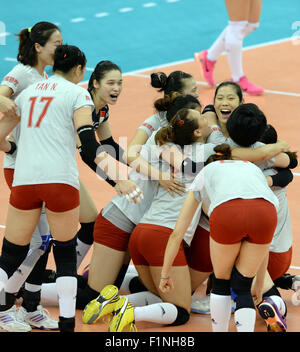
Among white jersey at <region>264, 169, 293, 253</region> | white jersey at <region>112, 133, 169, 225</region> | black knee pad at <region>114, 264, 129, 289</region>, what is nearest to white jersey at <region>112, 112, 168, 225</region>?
white jersey at <region>112, 133, 169, 225</region>

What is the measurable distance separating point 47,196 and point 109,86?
1.38 m

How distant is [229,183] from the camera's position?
15.6 feet

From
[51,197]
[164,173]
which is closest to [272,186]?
[164,173]

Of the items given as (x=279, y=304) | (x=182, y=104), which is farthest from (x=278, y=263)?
(x=182, y=104)

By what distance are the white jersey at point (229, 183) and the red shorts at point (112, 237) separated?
937mm

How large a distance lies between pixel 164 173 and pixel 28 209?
3.36 feet

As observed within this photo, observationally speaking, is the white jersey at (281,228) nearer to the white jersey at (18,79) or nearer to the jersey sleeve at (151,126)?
the jersey sleeve at (151,126)

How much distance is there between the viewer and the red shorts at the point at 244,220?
4.70 meters

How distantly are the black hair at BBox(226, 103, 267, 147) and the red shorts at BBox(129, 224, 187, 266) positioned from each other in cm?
81

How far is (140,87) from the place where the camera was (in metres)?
11.2

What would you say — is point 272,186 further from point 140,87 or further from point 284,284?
point 140,87

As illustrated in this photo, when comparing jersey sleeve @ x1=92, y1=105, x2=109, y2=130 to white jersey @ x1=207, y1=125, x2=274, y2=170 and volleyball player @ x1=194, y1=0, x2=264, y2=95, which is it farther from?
volleyball player @ x1=194, y1=0, x2=264, y2=95

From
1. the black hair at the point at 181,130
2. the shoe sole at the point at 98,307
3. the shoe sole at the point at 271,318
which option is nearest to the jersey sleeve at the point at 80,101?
the black hair at the point at 181,130
